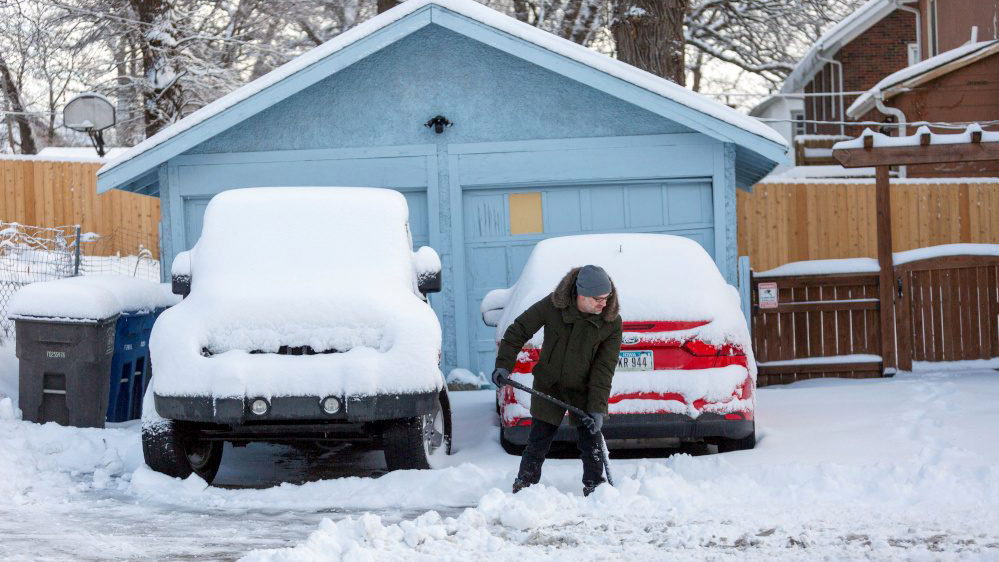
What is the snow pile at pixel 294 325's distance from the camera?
689 centimetres

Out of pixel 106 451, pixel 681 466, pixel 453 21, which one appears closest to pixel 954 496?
pixel 681 466

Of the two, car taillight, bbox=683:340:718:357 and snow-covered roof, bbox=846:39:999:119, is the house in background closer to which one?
snow-covered roof, bbox=846:39:999:119

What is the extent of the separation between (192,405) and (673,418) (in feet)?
9.80

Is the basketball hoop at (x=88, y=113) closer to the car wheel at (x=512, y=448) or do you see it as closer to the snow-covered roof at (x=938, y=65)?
the car wheel at (x=512, y=448)

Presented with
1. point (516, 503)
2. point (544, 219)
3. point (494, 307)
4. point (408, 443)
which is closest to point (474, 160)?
point (544, 219)

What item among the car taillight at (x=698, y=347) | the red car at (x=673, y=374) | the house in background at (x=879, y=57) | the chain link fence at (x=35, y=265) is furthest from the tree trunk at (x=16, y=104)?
the car taillight at (x=698, y=347)

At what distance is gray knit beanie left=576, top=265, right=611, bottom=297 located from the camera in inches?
255

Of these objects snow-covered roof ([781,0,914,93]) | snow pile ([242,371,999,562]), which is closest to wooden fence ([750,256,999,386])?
snow pile ([242,371,999,562])

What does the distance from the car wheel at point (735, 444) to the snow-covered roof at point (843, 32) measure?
781 inches

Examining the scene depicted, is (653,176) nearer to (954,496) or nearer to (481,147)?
(481,147)

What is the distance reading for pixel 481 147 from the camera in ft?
41.8

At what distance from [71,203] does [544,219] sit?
15922mm

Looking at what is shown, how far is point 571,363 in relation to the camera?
6723 mm

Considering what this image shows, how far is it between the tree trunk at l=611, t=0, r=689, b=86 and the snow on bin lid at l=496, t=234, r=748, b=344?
30.0 ft
